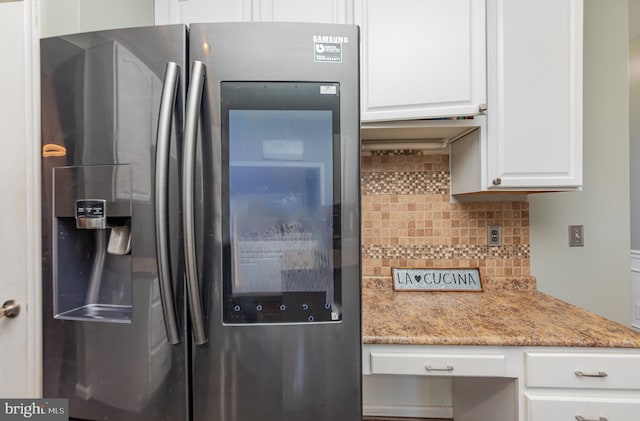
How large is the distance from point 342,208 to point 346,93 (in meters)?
0.31

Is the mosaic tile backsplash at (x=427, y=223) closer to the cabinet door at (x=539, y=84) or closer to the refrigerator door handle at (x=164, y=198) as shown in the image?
the cabinet door at (x=539, y=84)

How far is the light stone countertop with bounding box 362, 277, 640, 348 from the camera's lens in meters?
0.98

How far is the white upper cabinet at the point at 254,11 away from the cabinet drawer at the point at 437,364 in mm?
1386

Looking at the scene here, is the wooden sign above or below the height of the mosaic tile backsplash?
below

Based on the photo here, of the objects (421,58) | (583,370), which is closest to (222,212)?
(421,58)

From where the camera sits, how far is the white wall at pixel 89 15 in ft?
3.01

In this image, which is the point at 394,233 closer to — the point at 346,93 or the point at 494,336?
the point at 494,336

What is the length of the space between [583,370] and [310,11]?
170 cm

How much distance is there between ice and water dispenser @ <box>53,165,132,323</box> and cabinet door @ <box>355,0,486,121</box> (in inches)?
37.7

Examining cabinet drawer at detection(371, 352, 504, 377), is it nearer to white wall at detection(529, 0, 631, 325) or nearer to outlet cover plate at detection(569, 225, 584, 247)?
white wall at detection(529, 0, 631, 325)

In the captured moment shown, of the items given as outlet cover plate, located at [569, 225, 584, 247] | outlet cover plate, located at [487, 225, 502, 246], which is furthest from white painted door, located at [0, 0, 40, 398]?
outlet cover plate, located at [569, 225, 584, 247]

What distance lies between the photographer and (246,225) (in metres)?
0.77
